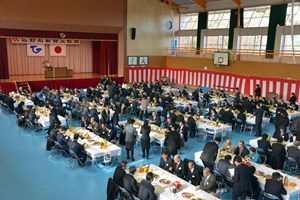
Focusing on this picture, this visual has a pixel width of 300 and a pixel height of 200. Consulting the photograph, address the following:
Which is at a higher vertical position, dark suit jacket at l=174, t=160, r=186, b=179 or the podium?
the podium

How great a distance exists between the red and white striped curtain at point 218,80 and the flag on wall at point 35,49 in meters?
9.80

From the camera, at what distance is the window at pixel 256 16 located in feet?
91.8

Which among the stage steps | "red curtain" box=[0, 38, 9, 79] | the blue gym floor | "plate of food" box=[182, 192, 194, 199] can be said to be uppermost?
"red curtain" box=[0, 38, 9, 79]

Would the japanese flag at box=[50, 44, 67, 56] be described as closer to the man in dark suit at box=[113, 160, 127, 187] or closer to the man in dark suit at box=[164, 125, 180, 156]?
the man in dark suit at box=[164, 125, 180, 156]

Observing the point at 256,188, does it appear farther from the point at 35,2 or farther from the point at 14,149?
the point at 35,2

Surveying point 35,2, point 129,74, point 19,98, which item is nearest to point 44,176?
point 19,98

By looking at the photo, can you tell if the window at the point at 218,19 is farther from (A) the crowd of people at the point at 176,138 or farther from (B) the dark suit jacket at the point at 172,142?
(B) the dark suit jacket at the point at 172,142

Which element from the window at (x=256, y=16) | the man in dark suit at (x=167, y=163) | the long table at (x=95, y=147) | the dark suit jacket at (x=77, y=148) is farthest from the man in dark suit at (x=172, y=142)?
the window at (x=256, y=16)

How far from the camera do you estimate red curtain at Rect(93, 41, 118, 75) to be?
32.1m

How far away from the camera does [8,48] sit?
30422mm

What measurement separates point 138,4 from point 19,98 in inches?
715

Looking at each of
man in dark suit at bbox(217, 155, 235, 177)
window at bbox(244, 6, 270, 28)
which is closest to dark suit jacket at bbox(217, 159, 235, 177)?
man in dark suit at bbox(217, 155, 235, 177)

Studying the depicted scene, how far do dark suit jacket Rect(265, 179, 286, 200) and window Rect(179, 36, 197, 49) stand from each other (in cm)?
2895

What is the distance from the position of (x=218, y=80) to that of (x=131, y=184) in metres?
22.3
